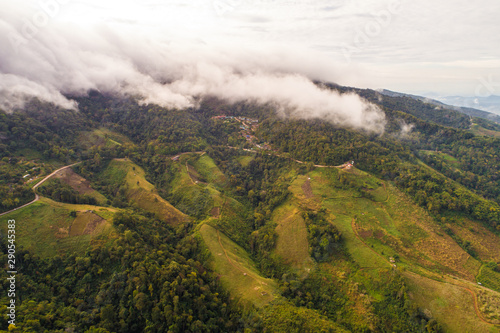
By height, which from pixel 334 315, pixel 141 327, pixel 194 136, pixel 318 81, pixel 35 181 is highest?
pixel 318 81

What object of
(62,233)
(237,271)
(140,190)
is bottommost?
(237,271)

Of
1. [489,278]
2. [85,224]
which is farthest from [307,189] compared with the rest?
[85,224]


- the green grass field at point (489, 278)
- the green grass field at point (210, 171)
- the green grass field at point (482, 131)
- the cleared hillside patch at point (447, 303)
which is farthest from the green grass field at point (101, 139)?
the green grass field at point (482, 131)

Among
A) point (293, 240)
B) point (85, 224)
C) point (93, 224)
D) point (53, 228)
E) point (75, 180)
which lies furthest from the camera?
point (75, 180)

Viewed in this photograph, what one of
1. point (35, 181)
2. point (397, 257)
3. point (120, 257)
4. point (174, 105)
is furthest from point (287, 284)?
point (174, 105)

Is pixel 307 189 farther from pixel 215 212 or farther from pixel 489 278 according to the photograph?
pixel 489 278

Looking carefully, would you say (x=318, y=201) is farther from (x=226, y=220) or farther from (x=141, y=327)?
(x=141, y=327)
